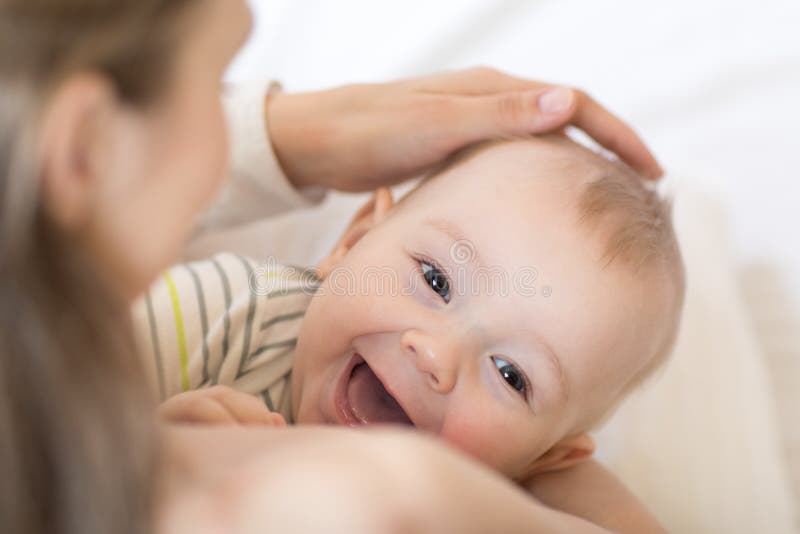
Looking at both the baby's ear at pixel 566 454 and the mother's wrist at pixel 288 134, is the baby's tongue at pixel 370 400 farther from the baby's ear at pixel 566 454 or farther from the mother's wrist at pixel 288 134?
the mother's wrist at pixel 288 134

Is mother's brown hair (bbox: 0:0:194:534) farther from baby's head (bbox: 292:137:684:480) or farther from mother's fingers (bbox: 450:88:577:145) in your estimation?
mother's fingers (bbox: 450:88:577:145)

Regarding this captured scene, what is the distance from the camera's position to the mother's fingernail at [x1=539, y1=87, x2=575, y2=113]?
1.00 m

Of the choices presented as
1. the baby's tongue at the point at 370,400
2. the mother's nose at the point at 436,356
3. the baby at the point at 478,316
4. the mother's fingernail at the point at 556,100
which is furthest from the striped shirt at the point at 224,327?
the mother's fingernail at the point at 556,100

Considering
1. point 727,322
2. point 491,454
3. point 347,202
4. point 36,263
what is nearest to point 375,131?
point 347,202

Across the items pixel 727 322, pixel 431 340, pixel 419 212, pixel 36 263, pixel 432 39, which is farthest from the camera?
pixel 432 39

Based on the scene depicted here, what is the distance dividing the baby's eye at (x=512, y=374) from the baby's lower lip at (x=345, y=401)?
0.15m

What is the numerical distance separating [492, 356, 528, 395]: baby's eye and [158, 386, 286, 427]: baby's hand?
0.24 meters

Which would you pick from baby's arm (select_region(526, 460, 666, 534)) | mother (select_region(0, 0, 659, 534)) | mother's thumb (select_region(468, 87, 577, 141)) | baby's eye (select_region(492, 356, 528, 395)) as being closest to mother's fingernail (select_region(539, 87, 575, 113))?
mother's thumb (select_region(468, 87, 577, 141))

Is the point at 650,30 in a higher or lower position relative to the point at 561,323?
higher

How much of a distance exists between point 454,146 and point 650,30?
75cm

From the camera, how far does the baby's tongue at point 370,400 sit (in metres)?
0.92

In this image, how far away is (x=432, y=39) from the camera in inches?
59.6

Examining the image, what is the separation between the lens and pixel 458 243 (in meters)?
0.90

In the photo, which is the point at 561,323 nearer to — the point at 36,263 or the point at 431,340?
the point at 431,340
